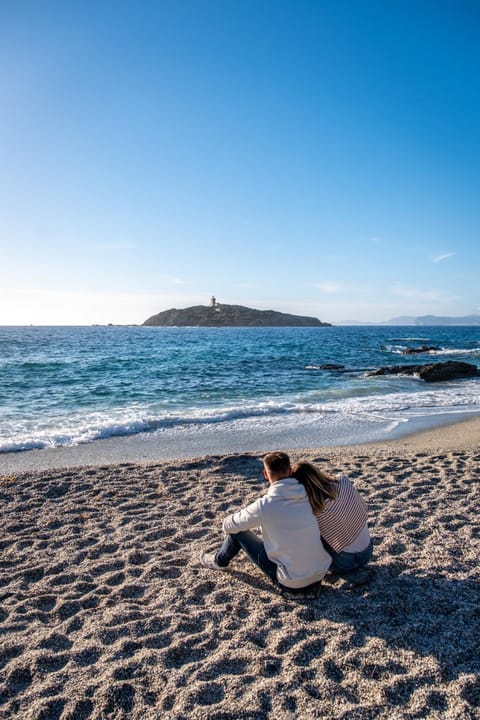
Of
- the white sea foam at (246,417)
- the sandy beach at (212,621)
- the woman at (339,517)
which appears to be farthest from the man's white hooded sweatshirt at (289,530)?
the white sea foam at (246,417)

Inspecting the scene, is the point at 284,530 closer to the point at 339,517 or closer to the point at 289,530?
the point at 289,530

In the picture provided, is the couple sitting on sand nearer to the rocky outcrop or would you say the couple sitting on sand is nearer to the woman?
the woman

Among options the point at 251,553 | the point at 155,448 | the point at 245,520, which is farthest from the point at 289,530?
the point at 155,448

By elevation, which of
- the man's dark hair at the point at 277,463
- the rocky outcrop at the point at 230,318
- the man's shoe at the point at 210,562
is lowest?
the man's shoe at the point at 210,562

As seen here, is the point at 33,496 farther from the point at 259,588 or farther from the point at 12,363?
the point at 12,363

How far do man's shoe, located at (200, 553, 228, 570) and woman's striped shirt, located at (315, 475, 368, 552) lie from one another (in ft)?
3.94

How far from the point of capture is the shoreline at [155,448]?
31.2 ft

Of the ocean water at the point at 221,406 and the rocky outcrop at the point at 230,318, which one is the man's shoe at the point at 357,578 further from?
the rocky outcrop at the point at 230,318

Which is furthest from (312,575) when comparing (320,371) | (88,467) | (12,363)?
(12,363)

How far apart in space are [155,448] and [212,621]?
22.7ft

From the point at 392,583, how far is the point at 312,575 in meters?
0.87

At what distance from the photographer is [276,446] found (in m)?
10.8

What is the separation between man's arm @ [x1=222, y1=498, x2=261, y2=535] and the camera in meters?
4.01

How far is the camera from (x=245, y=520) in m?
4.10
